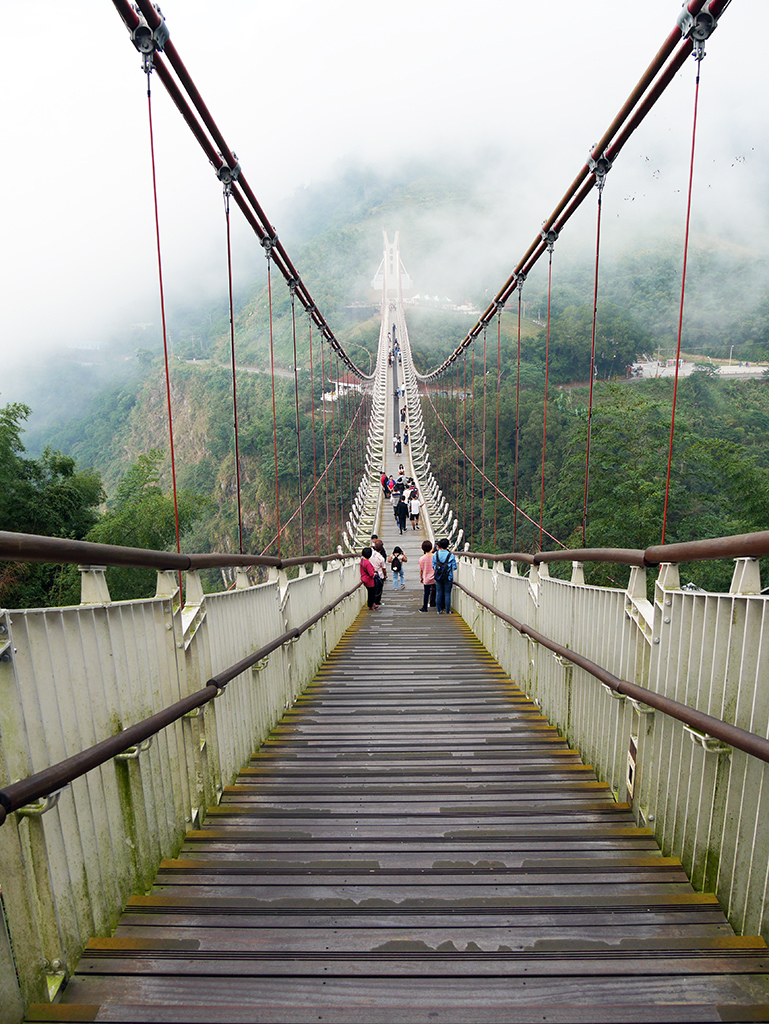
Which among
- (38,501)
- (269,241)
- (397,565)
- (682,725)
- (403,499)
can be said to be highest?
(269,241)

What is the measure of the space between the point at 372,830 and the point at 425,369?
58.1 m

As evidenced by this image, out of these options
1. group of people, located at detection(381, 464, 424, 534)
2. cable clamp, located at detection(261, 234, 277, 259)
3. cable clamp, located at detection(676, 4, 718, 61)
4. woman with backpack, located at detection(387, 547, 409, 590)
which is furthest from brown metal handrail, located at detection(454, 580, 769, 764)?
group of people, located at detection(381, 464, 424, 534)

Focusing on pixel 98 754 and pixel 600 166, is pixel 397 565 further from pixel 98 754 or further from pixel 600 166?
pixel 98 754

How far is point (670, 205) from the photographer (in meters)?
88.8

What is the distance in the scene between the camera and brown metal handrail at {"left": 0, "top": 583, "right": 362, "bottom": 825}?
117 cm

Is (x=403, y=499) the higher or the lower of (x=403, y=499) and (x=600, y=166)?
the lower

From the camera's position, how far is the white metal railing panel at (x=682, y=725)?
146 centimetres

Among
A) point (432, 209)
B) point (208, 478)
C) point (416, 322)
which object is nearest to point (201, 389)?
point (208, 478)

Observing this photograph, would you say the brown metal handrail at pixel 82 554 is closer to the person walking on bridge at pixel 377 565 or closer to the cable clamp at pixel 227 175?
the cable clamp at pixel 227 175

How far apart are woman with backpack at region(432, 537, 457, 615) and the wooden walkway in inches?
212

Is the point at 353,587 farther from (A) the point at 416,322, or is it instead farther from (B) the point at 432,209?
(B) the point at 432,209

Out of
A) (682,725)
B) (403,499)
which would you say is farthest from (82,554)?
(403,499)

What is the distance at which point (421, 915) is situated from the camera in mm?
1562

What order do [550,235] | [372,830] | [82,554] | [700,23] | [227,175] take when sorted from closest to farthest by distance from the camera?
[82,554], [372,830], [700,23], [227,175], [550,235]
